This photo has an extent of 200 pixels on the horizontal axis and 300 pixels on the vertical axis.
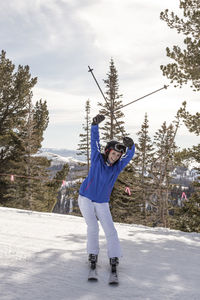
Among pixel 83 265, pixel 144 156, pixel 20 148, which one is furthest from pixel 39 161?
pixel 83 265

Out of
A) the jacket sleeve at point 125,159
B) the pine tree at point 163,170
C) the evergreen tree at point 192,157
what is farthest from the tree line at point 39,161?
the jacket sleeve at point 125,159

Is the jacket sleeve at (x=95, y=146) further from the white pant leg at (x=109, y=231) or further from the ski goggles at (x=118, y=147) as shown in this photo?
the white pant leg at (x=109, y=231)

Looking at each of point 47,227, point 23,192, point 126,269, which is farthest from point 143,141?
point 126,269

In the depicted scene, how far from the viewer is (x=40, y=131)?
25688 millimetres

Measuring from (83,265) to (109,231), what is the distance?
2.32ft

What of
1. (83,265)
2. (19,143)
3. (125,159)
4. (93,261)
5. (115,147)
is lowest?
(83,265)

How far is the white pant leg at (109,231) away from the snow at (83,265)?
31 centimetres

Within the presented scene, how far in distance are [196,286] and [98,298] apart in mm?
1274

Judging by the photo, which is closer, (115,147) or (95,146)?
(115,147)

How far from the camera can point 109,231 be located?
11.1ft

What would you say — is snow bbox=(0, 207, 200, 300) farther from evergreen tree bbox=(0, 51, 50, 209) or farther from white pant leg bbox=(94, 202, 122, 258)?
evergreen tree bbox=(0, 51, 50, 209)

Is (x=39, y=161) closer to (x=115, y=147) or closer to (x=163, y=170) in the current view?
(x=163, y=170)

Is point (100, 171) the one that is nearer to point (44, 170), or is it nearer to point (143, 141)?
point (44, 170)

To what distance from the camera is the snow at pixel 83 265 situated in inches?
113
